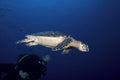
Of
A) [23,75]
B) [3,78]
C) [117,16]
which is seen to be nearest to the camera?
[23,75]

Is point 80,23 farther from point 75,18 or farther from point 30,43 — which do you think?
point 30,43

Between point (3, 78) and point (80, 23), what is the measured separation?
35.7m

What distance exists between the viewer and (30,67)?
379 cm

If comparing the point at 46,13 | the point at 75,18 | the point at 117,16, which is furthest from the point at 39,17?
the point at 117,16

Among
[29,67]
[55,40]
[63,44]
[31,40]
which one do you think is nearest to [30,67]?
[29,67]

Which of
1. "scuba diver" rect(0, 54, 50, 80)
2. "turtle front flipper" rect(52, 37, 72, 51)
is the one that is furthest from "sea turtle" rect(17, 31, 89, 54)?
"scuba diver" rect(0, 54, 50, 80)

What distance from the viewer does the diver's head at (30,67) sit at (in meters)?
3.72

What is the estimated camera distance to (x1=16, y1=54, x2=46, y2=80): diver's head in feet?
12.2

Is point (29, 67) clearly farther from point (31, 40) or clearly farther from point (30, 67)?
point (31, 40)

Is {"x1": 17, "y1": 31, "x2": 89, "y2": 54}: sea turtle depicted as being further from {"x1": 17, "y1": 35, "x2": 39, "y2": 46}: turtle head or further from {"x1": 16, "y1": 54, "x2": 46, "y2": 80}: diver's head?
{"x1": 16, "y1": 54, "x2": 46, "y2": 80}: diver's head

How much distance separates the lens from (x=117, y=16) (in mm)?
34594

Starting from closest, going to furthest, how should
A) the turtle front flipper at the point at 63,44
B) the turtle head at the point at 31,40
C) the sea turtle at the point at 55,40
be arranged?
the turtle front flipper at the point at 63,44
the sea turtle at the point at 55,40
the turtle head at the point at 31,40

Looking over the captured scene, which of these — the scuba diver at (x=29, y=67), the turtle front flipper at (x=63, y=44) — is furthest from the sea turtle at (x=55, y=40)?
the scuba diver at (x=29, y=67)

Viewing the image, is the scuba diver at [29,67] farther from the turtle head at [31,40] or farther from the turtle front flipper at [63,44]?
the turtle front flipper at [63,44]
